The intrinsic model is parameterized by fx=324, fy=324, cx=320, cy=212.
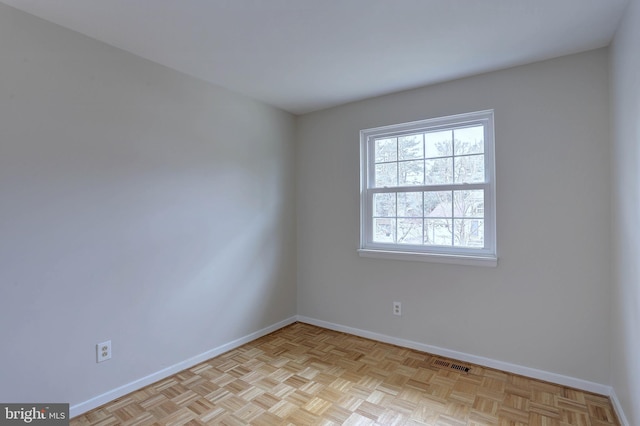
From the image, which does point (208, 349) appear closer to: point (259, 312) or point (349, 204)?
point (259, 312)

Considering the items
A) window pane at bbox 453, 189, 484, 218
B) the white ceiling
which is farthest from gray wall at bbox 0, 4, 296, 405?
window pane at bbox 453, 189, 484, 218

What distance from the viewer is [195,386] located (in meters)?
2.37

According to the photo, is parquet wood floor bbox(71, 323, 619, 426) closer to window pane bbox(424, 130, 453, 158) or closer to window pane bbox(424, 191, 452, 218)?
window pane bbox(424, 191, 452, 218)

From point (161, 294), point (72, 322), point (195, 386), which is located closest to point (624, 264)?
point (195, 386)

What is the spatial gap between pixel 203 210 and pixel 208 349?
1.21m

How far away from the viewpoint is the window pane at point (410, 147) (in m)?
3.06

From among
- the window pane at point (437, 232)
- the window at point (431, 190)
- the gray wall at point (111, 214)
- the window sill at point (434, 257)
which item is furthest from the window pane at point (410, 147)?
the gray wall at point (111, 214)

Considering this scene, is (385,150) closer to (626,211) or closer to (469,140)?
(469,140)

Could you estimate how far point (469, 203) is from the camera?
278 centimetres

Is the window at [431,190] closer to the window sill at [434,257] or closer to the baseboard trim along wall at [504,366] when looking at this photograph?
the window sill at [434,257]

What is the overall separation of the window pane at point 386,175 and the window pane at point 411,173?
0.05m

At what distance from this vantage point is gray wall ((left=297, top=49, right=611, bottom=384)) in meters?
2.25

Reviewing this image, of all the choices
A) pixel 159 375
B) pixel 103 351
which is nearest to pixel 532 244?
pixel 159 375

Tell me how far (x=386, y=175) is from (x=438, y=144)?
57cm
